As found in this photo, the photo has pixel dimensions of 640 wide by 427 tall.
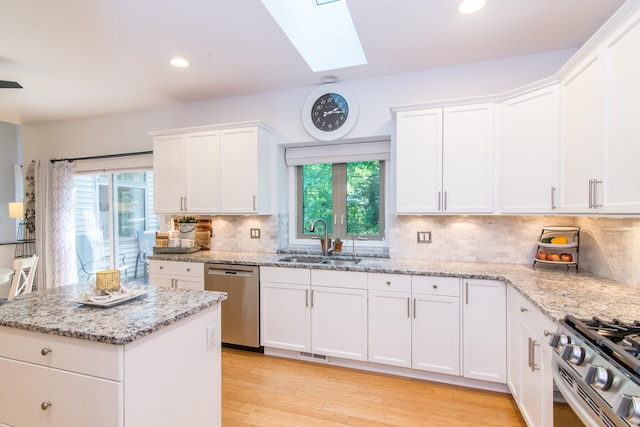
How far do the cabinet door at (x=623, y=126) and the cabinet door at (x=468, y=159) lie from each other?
94 centimetres

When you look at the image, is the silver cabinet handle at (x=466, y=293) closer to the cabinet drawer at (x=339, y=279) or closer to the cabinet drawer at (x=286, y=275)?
the cabinet drawer at (x=339, y=279)

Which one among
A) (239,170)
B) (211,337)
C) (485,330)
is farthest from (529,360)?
(239,170)

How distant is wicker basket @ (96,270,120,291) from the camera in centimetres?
158

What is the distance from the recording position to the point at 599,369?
3.30 feet

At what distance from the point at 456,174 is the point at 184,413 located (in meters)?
2.47

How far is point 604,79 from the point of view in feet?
5.18

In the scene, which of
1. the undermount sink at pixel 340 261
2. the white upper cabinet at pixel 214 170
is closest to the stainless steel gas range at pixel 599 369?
the undermount sink at pixel 340 261

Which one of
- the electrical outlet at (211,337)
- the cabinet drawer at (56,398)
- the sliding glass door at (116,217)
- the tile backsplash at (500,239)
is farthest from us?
the sliding glass door at (116,217)

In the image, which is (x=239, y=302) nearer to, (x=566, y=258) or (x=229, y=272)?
(x=229, y=272)

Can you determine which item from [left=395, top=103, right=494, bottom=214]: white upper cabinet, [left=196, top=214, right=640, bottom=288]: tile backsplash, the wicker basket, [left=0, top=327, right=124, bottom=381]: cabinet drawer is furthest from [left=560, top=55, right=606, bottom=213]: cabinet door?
the wicker basket

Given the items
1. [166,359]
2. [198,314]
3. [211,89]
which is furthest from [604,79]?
[211,89]

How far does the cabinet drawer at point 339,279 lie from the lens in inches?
102

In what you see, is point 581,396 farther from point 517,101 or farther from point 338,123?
point 338,123

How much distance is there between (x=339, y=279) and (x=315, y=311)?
0.37 m
